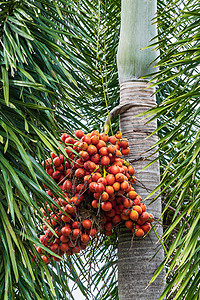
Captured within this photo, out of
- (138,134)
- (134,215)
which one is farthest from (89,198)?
(138,134)

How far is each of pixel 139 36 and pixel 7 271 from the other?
1044 mm

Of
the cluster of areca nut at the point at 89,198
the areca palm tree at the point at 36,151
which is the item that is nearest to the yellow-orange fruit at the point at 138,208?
the cluster of areca nut at the point at 89,198

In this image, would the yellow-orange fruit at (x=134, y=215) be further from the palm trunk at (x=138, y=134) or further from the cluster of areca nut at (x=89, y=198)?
the palm trunk at (x=138, y=134)

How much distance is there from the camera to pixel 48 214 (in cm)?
142

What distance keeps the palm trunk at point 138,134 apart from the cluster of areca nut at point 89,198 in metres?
0.10

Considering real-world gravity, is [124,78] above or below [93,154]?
above

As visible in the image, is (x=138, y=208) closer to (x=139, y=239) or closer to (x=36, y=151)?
(x=139, y=239)

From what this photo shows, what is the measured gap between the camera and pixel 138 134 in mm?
1682

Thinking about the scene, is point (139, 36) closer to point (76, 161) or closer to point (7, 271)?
point (76, 161)

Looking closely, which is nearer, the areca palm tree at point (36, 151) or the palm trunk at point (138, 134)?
the areca palm tree at point (36, 151)

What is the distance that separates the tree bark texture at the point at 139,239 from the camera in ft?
4.91

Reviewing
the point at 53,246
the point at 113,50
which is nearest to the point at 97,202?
the point at 53,246

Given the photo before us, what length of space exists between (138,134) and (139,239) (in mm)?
407

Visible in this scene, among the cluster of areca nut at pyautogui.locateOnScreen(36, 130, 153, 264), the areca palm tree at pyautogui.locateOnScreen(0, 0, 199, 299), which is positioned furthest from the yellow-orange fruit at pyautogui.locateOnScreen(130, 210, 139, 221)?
the areca palm tree at pyautogui.locateOnScreen(0, 0, 199, 299)
